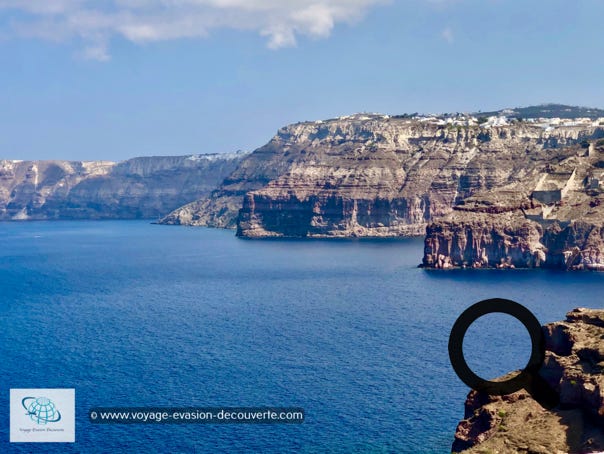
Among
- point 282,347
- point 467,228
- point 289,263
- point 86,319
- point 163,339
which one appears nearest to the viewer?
point 282,347

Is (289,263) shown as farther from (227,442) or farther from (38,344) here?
(227,442)

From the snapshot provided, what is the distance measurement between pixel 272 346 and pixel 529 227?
82.7m

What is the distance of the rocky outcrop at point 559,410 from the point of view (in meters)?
41.7

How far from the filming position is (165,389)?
74.8 meters

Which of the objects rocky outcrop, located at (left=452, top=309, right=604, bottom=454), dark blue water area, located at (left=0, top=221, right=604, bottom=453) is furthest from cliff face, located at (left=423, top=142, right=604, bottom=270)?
rocky outcrop, located at (left=452, top=309, right=604, bottom=454)

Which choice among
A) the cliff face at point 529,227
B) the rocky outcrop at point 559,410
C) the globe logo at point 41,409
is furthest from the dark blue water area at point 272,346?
the rocky outcrop at point 559,410

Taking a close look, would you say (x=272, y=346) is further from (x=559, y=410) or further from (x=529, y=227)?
(x=529, y=227)

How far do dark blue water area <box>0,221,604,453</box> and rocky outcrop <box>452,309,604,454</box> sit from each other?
9.82 m

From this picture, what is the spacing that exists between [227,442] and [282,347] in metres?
30.5

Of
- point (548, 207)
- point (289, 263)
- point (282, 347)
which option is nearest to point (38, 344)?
point (282, 347)

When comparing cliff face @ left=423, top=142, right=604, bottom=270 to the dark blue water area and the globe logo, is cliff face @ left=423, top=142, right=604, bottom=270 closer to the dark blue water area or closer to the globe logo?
the dark blue water area

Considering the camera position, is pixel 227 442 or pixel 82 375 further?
pixel 82 375

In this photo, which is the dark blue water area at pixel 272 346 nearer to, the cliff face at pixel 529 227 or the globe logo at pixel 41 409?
the globe logo at pixel 41 409

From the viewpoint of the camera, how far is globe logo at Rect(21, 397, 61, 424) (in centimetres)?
5556
